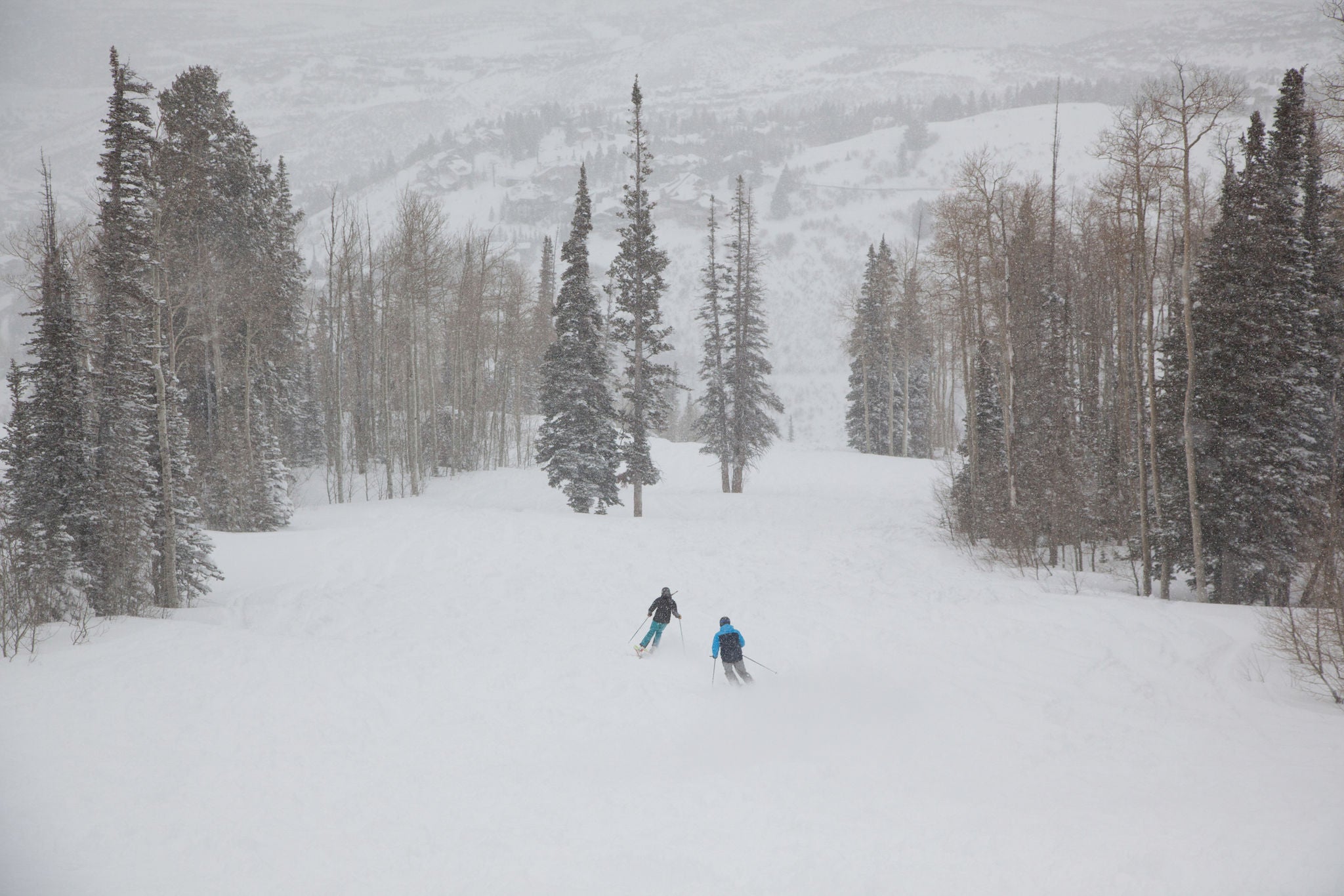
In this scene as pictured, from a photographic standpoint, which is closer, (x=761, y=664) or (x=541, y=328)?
(x=761, y=664)

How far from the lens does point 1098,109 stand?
533ft

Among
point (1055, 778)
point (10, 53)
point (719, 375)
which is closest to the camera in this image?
point (1055, 778)

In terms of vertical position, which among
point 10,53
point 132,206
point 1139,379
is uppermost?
point 10,53

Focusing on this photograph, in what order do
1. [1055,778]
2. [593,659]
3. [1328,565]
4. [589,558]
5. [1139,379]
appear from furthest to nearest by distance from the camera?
[589,558], [1139,379], [593,659], [1328,565], [1055,778]

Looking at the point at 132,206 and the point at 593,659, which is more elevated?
the point at 132,206

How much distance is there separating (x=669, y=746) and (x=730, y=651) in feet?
6.93

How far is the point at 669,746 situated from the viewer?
9859 millimetres

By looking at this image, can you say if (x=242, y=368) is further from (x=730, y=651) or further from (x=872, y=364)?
(x=872, y=364)

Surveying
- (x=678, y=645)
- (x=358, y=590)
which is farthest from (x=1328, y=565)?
(x=358, y=590)

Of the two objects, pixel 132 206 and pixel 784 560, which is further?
pixel 784 560

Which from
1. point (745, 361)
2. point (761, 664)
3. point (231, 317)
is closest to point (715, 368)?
point (745, 361)

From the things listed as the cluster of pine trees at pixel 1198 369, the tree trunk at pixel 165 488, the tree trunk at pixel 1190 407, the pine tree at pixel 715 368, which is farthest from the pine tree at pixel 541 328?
the tree trunk at pixel 1190 407

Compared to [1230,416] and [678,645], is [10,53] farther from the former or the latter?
[1230,416]

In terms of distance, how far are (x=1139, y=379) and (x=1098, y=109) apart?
197m
